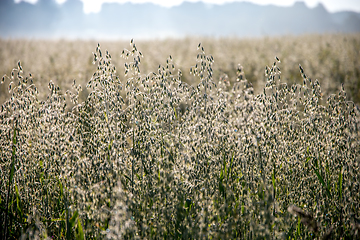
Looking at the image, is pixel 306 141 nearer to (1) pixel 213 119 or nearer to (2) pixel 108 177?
(1) pixel 213 119

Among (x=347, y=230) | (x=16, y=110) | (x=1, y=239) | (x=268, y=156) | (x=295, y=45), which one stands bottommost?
(x=1, y=239)

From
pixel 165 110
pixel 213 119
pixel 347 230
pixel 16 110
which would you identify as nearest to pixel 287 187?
pixel 347 230

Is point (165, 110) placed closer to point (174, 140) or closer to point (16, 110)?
point (174, 140)

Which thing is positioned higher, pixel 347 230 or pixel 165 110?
pixel 165 110

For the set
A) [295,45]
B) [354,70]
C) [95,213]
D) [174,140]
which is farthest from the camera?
[295,45]

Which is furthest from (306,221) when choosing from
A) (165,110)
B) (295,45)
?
(295,45)

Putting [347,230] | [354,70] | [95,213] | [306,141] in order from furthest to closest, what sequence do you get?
[354,70], [306,141], [347,230], [95,213]

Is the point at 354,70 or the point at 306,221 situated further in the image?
the point at 354,70

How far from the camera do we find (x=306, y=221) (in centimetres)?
195

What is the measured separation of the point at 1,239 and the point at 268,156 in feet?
8.76

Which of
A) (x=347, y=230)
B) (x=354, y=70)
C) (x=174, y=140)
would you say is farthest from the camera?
(x=354, y=70)

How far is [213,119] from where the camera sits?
2840 millimetres

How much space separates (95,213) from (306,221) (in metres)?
1.60

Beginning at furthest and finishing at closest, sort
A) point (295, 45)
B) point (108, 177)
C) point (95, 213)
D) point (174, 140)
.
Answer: point (295, 45), point (174, 140), point (108, 177), point (95, 213)
